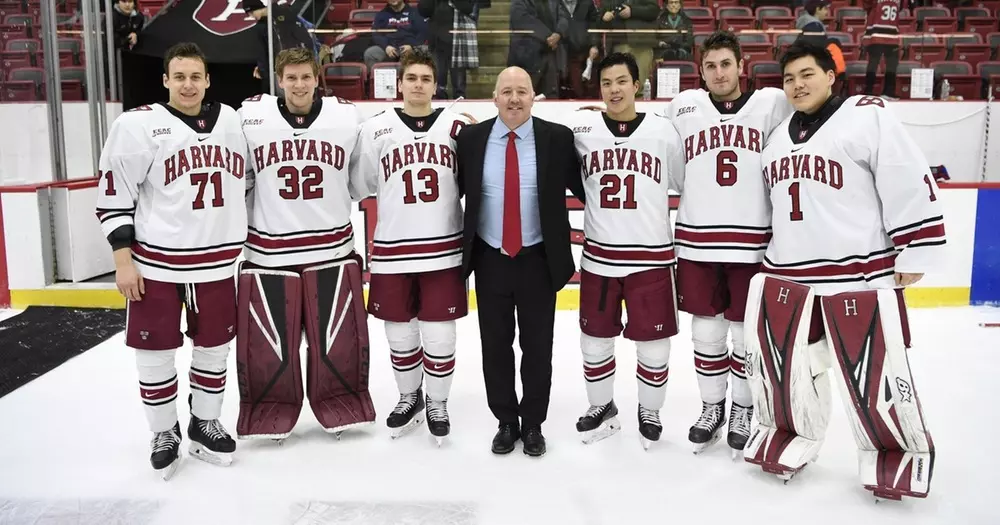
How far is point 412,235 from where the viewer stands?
9.57ft

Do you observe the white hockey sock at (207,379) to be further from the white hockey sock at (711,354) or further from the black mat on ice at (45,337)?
the white hockey sock at (711,354)

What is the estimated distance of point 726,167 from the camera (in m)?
2.78

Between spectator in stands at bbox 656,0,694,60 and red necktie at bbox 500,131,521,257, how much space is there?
4538mm

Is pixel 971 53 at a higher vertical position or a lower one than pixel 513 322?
higher

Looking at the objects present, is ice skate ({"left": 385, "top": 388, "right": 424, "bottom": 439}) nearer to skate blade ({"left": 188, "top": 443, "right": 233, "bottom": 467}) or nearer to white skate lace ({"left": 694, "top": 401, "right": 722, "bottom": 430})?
skate blade ({"left": 188, "top": 443, "right": 233, "bottom": 467})

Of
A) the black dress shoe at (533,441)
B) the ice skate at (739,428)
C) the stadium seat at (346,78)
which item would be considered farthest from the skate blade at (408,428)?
the stadium seat at (346,78)

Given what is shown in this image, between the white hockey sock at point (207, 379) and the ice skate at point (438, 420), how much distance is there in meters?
0.80

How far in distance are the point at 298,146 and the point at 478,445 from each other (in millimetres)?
1337

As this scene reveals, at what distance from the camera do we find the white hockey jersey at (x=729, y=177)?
2764 millimetres

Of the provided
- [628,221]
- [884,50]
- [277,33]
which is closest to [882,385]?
[628,221]

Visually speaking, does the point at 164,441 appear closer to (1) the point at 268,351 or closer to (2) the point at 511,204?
(1) the point at 268,351

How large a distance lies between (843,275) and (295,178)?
196 centimetres

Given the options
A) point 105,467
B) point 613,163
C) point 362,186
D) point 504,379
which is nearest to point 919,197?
point 613,163

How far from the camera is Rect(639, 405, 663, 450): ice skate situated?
2.98 metres
